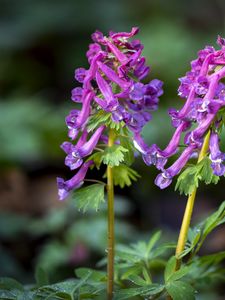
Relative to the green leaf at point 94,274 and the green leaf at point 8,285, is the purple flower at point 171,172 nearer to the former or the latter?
the green leaf at point 94,274

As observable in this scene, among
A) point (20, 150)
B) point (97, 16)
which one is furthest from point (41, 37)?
point (20, 150)

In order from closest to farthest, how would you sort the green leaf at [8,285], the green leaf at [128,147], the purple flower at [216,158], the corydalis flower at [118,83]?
the purple flower at [216,158], the corydalis flower at [118,83], the green leaf at [128,147], the green leaf at [8,285]

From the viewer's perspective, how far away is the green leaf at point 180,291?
2.42 metres

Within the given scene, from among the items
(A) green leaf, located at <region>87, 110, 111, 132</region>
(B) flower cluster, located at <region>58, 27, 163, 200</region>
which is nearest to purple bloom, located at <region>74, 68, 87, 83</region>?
(B) flower cluster, located at <region>58, 27, 163, 200</region>

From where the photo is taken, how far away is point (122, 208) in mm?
4895

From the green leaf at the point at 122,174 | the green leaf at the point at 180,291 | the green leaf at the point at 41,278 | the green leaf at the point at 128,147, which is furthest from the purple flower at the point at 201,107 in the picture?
the green leaf at the point at 41,278

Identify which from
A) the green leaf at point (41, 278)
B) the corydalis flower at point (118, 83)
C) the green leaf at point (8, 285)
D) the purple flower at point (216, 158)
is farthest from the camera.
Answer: the green leaf at point (41, 278)

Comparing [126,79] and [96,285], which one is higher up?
[126,79]

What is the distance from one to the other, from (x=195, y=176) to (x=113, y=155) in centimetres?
37

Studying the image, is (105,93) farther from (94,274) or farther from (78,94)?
(94,274)

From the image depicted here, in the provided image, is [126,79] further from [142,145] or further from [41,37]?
[41,37]

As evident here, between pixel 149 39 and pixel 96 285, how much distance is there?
667 cm

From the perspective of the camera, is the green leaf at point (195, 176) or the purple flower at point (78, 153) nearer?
the green leaf at point (195, 176)

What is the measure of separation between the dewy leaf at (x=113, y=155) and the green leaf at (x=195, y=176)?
0.28m
